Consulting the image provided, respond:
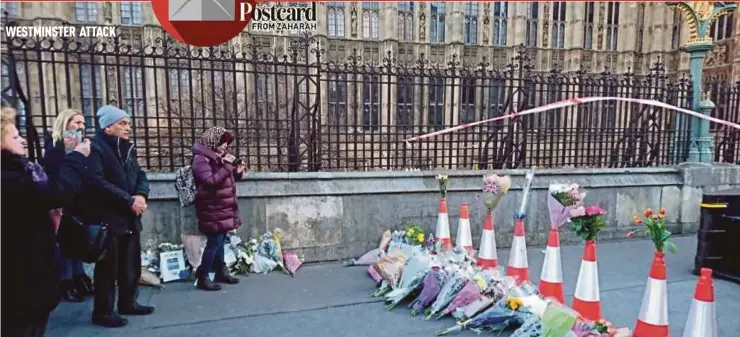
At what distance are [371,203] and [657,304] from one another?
3.43m

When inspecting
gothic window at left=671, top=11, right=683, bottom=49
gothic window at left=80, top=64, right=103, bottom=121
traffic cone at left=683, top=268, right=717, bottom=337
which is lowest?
traffic cone at left=683, top=268, right=717, bottom=337

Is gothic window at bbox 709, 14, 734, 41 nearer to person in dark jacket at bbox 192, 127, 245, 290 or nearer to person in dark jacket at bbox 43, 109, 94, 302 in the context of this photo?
person in dark jacket at bbox 192, 127, 245, 290

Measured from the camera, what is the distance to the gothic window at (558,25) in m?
26.8

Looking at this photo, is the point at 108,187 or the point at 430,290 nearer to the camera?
the point at 108,187

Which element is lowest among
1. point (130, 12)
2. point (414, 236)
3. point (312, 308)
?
point (312, 308)

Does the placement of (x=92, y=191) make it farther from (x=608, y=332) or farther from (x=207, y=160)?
(x=608, y=332)

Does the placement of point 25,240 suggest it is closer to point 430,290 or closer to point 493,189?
point 430,290

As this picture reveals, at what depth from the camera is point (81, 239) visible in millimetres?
3326

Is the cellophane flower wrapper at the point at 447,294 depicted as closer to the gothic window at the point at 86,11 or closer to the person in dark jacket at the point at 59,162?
the person in dark jacket at the point at 59,162

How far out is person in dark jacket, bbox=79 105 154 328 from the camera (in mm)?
3510

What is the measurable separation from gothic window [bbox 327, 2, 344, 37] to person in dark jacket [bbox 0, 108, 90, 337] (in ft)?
70.0

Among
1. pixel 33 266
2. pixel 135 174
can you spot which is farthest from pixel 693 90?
pixel 33 266

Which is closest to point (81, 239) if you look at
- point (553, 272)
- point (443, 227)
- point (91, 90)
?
point (91, 90)

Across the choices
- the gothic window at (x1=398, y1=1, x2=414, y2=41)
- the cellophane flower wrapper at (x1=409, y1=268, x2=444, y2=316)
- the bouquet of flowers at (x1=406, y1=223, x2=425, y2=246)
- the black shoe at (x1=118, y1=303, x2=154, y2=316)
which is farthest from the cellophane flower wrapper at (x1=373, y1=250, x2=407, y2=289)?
the gothic window at (x1=398, y1=1, x2=414, y2=41)
